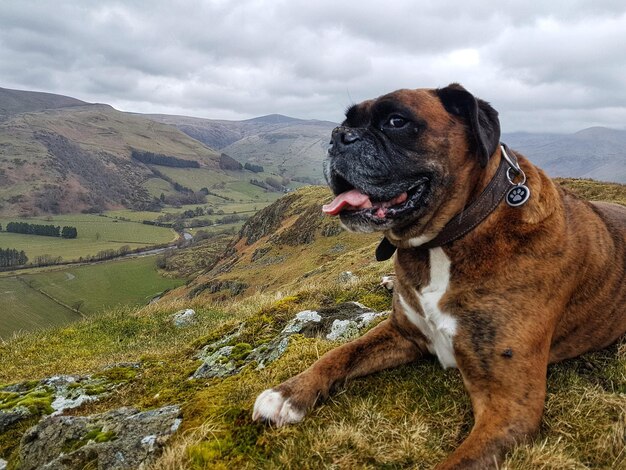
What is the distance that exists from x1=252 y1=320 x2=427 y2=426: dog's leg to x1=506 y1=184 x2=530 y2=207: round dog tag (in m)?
1.64

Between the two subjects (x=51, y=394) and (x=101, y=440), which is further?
(x=51, y=394)

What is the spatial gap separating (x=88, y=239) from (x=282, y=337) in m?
167

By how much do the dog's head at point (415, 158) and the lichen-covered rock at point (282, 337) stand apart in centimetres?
230

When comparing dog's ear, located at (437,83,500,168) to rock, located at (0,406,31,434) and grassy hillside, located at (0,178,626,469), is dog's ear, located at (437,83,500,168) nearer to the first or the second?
grassy hillside, located at (0,178,626,469)

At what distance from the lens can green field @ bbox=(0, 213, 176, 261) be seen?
449 ft

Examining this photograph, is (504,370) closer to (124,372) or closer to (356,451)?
(356,451)

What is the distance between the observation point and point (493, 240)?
12.9 feet

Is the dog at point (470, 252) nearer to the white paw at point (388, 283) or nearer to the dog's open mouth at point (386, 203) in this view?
the dog's open mouth at point (386, 203)

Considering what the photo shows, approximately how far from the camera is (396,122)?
13.4 ft

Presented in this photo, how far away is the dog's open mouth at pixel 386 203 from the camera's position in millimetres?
4113

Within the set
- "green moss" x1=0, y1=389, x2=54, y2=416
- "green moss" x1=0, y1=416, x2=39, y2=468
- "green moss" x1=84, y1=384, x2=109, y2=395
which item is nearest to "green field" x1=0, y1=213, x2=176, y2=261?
"green moss" x1=0, y1=389, x2=54, y2=416

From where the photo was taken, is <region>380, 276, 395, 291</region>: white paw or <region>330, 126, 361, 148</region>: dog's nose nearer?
<region>330, 126, 361, 148</region>: dog's nose

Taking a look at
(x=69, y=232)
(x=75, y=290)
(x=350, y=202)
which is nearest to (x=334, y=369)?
(x=350, y=202)

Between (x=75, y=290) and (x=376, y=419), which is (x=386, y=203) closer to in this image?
(x=376, y=419)
